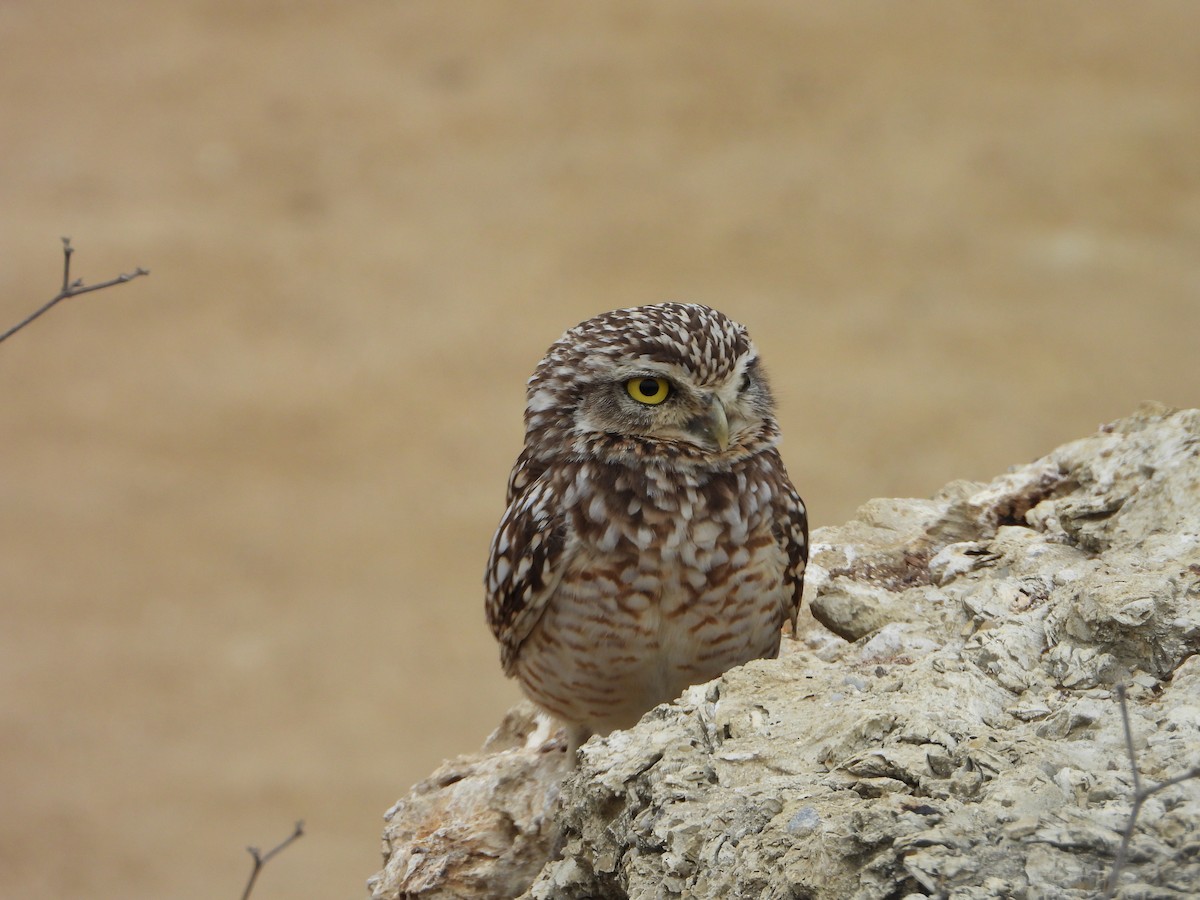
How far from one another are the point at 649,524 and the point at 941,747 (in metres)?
1.27

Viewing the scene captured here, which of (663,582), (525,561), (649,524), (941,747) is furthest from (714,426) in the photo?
(941,747)

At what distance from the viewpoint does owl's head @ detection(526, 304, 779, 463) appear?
366 cm

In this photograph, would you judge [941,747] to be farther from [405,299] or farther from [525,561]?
[405,299]

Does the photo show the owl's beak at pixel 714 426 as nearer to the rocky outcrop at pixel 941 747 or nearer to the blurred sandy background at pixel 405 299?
the rocky outcrop at pixel 941 747

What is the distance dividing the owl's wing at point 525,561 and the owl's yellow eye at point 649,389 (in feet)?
1.11

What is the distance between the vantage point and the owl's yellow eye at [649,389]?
370 cm

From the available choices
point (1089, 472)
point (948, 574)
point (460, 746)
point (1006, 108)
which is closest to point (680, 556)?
point (948, 574)

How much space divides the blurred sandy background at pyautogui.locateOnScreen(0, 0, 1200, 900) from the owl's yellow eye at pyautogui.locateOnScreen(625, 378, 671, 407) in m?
6.01

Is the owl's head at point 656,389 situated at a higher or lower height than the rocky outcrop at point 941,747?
higher

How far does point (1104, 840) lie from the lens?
218cm

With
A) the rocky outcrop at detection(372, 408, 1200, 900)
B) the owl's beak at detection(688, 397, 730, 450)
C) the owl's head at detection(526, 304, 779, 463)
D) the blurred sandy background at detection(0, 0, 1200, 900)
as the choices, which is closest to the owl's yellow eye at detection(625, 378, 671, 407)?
the owl's head at detection(526, 304, 779, 463)

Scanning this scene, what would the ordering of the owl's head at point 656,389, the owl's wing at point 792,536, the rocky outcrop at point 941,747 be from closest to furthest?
the rocky outcrop at point 941,747
the owl's head at point 656,389
the owl's wing at point 792,536

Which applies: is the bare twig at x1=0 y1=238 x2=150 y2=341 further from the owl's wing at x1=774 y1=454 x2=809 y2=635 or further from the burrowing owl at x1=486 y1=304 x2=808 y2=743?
the owl's wing at x1=774 y1=454 x2=809 y2=635

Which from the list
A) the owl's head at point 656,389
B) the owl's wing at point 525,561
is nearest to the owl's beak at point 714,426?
the owl's head at point 656,389
